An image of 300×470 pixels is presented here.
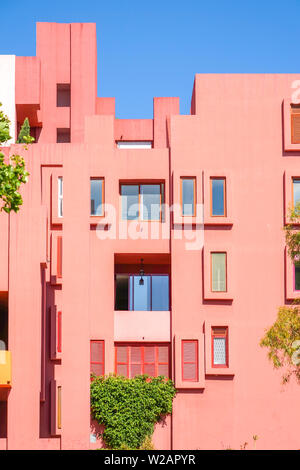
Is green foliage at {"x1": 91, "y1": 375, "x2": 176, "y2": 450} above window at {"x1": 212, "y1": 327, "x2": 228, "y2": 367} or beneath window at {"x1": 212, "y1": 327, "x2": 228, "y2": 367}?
beneath

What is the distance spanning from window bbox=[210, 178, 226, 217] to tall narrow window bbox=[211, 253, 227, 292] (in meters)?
1.83

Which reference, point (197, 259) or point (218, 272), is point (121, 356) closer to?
point (197, 259)

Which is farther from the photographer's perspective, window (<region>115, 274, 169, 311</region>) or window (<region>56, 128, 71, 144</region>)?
window (<region>56, 128, 71, 144</region>)

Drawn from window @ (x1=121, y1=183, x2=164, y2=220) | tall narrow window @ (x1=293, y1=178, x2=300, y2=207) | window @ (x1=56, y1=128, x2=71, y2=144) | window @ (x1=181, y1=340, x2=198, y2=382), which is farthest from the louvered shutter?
window @ (x1=56, y1=128, x2=71, y2=144)

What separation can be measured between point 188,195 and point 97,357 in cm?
777

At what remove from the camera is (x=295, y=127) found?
36.8 m

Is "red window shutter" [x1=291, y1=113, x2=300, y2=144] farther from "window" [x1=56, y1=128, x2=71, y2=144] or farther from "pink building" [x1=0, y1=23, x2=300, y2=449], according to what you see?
"window" [x1=56, y1=128, x2=71, y2=144]

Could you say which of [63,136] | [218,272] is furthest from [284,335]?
[63,136]

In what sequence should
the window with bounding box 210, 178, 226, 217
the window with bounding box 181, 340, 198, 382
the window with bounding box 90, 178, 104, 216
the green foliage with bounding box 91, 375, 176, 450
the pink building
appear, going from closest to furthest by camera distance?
the green foliage with bounding box 91, 375, 176, 450 < the pink building < the window with bounding box 181, 340, 198, 382 < the window with bounding box 210, 178, 226, 217 < the window with bounding box 90, 178, 104, 216

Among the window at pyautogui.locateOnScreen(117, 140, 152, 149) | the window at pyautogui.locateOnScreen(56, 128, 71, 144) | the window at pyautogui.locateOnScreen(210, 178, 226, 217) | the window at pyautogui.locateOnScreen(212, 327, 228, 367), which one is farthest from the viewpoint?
the window at pyautogui.locateOnScreen(117, 140, 152, 149)

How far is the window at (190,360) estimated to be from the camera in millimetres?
35250

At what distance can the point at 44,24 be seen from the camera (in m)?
47.9

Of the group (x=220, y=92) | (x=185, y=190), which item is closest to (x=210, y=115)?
(x=220, y=92)

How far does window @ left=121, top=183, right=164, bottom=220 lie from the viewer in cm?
3694
